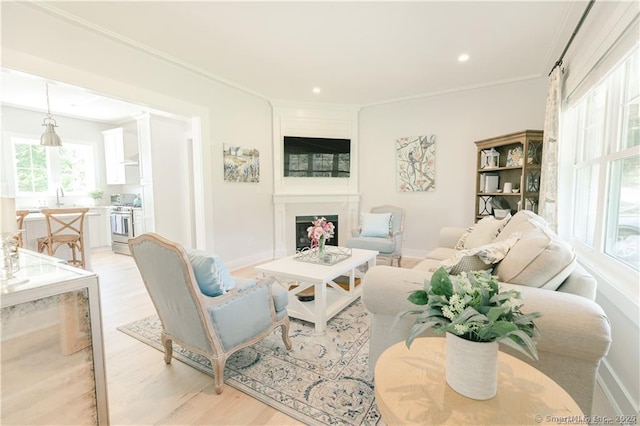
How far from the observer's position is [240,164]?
434 cm

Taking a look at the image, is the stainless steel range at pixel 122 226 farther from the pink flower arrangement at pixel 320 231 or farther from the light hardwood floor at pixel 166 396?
the pink flower arrangement at pixel 320 231

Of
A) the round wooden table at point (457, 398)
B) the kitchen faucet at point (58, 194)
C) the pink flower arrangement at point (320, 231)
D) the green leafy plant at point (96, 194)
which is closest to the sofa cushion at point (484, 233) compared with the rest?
the pink flower arrangement at point (320, 231)

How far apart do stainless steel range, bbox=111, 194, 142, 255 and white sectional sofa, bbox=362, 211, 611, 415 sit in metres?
5.23

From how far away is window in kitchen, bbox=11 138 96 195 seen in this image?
5.32 meters

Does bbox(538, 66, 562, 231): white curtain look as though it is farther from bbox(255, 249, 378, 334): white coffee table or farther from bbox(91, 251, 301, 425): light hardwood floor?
bbox(91, 251, 301, 425): light hardwood floor

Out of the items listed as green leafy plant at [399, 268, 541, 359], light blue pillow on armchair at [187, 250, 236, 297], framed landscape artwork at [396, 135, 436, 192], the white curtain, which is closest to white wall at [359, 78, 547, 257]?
framed landscape artwork at [396, 135, 436, 192]

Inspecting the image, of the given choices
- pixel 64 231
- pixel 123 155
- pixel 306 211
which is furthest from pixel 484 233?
pixel 123 155

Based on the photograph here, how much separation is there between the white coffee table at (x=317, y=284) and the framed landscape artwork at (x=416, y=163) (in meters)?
2.24

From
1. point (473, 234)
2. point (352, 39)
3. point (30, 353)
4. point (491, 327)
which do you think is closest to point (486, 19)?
point (352, 39)

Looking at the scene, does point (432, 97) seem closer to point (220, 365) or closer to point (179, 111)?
point (179, 111)

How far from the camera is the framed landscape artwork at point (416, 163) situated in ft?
15.3

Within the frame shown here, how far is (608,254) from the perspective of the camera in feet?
6.73

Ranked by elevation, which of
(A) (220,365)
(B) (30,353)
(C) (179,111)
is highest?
(C) (179,111)

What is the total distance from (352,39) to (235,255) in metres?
3.23
